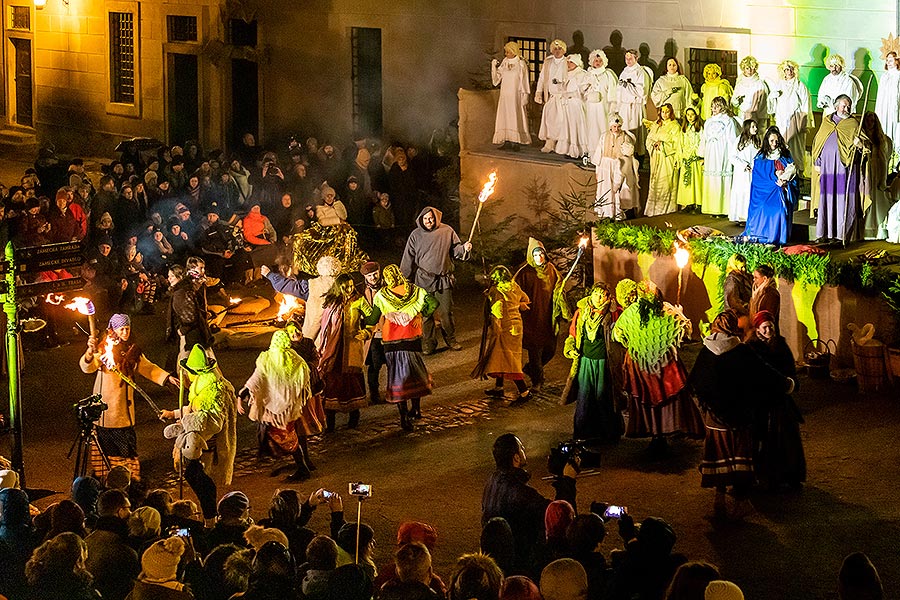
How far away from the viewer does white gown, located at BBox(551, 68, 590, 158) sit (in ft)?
78.1

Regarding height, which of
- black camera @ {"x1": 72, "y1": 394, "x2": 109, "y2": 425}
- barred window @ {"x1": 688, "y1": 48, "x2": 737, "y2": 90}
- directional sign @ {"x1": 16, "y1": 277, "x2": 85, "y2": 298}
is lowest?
black camera @ {"x1": 72, "y1": 394, "x2": 109, "y2": 425}

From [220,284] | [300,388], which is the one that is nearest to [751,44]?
[220,284]

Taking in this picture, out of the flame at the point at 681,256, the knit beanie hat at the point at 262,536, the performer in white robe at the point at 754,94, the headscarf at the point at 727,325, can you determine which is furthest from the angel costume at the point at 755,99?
the knit beanie hat at the point at 262,536

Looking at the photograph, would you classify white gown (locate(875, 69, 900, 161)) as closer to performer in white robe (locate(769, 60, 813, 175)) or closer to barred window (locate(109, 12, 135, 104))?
performer in white robe (locate(769, 60, 813, 175))

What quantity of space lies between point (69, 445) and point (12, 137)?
20.8 metres

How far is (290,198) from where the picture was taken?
22984 mm

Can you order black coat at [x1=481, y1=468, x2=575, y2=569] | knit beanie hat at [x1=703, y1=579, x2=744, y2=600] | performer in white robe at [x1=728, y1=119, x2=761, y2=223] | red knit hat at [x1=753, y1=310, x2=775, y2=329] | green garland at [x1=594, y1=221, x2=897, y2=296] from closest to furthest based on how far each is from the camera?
knit beanie hat at [x1=703, y1=579, x2=744, y2=600]
black coat at [x1=481, y1=468, x2=575, y2=569]
red knit hat at [x1=753, y1=310, x2=775, y2=329]
green garland at [x1=594, y1=221, x2=897, y2=296]
performer in white robe at [x1=728, y1=119, x2=761, y2=223]

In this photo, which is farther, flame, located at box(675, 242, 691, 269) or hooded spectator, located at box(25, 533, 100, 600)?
flame, located at box(675, 242, 691, 269)

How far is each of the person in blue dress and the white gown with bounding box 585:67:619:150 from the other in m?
4.65

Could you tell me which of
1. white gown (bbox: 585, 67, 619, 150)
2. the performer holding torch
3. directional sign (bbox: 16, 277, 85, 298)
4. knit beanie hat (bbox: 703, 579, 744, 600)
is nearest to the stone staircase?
white gown (bbox: 585, 67, 619, 150)

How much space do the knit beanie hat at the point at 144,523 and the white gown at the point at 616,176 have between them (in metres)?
12.3

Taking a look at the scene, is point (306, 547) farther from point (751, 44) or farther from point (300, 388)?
point (751, 44)

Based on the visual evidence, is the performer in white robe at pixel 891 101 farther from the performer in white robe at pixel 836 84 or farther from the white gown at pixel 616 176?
the white gown at pixel 616 176

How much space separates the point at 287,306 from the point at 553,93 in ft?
32.3
